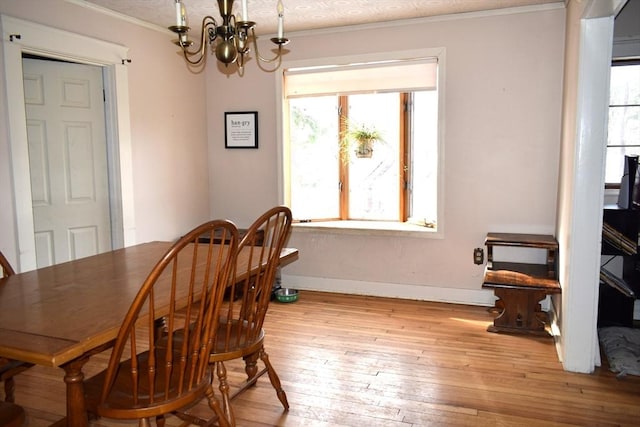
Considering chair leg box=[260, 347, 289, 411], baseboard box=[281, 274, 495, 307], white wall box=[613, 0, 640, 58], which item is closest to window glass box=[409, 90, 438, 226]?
baseboard box=[281, 274, 495, 307]

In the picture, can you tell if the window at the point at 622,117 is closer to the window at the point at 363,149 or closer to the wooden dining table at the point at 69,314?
the window at the point at 363,149

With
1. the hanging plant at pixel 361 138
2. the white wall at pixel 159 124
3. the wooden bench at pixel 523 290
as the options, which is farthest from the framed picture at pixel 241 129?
the wooden bench at pixel 523 290

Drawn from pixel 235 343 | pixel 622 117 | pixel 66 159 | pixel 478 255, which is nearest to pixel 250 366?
pixel 235 343

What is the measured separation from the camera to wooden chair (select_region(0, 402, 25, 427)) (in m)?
1.53

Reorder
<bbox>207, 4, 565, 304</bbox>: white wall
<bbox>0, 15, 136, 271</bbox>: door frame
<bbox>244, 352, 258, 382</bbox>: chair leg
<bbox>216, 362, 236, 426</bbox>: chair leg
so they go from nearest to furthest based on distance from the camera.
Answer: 1. <bbox>216, 362, 236, 426</bbox>: chair leg
2. <bbox>244, 352, 258, 382</bbox>: chair leg
3. <bbox>0, 15, 136, 271</bbox>: door frame
4. <bbox>207, 4, 565, 304</bbox>: white wall

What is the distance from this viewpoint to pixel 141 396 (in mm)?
1617

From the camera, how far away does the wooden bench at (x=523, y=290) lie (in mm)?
3293

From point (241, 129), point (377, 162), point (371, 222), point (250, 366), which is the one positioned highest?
point (241, 129)

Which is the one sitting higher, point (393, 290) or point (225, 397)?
point (225, 397)

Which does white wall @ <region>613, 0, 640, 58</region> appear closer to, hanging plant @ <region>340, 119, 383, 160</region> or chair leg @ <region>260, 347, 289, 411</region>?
hanging plant @ <region>340, 119, 383, 160</region>

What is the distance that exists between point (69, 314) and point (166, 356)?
325 mm

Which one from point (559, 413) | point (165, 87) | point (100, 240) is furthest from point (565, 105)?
point (100, 240)

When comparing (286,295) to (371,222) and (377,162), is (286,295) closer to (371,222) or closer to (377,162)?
(371,222)

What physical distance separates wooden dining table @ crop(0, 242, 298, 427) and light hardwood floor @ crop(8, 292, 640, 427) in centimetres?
74
